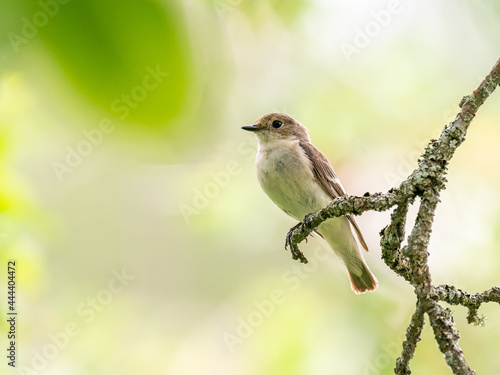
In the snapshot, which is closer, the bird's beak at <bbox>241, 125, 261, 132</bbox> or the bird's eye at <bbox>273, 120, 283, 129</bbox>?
the bird's beak at <bbox>241, 125, 261, 132</bbox>

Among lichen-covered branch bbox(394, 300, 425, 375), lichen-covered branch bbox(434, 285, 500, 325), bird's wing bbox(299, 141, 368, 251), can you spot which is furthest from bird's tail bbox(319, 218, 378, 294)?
lichen-covered branch bbox(394, 300, 425, 375)

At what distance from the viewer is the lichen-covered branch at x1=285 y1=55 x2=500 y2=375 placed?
156 cm

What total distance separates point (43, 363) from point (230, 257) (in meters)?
1.57

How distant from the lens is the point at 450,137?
169 cm

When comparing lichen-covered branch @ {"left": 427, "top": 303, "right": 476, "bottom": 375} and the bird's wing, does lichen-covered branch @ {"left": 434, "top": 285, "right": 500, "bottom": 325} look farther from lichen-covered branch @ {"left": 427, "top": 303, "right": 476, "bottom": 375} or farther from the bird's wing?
the bird's wing

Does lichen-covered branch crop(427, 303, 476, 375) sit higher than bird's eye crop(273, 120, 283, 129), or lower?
lower

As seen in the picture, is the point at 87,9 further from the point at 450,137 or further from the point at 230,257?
the point at 230,257

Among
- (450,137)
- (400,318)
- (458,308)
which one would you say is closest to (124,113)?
(450,137)

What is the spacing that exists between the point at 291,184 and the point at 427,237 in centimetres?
246

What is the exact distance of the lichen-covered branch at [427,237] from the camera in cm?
156

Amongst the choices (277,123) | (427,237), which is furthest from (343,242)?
(427,237)

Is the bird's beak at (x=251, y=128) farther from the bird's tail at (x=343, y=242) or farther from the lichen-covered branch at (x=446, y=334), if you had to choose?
the lichen-covered branch at (x=446, y=334)

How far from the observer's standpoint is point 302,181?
407 centimetres

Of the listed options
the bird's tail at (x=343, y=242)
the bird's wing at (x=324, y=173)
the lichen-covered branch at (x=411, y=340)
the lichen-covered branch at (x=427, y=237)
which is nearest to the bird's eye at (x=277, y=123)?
the bird's wing at (x=324, y=173)
